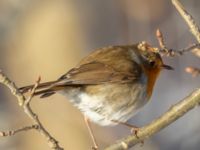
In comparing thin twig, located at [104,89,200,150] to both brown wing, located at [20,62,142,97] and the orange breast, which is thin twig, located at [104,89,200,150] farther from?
the orange breast

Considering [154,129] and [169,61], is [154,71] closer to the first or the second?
[154,129]

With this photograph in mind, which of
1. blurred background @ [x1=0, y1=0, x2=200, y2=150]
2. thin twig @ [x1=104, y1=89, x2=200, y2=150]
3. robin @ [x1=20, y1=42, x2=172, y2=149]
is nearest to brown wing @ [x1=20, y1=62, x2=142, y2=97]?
robin @ [x1=20, y1=42, x2=172, y2=149]

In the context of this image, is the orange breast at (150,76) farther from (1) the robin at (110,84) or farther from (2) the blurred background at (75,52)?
(2) the blurred background at (75,52)

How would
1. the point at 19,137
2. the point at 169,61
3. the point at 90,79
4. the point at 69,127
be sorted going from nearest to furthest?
the point at 90,79, the point at 69,127, the point at 19,137, the point at 169,61

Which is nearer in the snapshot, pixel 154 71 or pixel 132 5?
pixel 154 71

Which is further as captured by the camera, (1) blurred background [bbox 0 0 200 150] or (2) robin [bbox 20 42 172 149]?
(1) blurred background [bbox 0 0 200 150]

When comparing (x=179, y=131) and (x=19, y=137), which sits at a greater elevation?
(x=19, y=137)

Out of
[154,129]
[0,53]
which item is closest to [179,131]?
[0,53]
